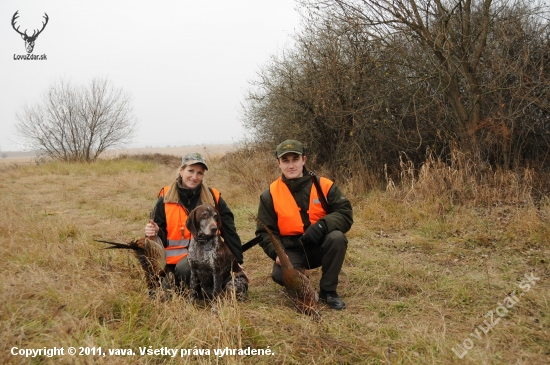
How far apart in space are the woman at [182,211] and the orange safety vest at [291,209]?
50 centimetres

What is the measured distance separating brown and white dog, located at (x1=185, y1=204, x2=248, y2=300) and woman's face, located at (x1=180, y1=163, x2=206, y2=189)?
402 mm

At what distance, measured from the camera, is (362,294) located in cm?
394

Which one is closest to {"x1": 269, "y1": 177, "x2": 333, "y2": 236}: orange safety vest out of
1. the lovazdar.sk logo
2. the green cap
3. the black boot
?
the green cap

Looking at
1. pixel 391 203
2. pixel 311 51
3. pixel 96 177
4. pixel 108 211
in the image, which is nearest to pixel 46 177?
pixel 96 177

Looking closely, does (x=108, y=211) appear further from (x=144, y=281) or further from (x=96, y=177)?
(x=96, y=177)

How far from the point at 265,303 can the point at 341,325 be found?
84 centimetres

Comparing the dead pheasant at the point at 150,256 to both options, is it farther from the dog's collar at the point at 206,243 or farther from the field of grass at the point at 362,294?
the dog's collar at the point at 206,243

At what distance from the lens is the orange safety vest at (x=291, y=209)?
3.85 m

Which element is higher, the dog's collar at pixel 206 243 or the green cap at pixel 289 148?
the green cap at pixel 289 148

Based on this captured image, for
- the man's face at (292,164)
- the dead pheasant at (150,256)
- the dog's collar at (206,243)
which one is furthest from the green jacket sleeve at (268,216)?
the dead pheasant at (150,256)

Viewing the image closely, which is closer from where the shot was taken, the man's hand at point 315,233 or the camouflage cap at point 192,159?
the camouflage cap at point 192,159

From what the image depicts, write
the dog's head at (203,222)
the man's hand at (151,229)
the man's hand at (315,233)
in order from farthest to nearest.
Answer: the man's hand at (315,233), the man's hand at (151,229), the dog's head at (203,222)

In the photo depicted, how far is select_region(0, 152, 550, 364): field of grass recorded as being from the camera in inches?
99.7

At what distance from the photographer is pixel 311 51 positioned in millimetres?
9086
